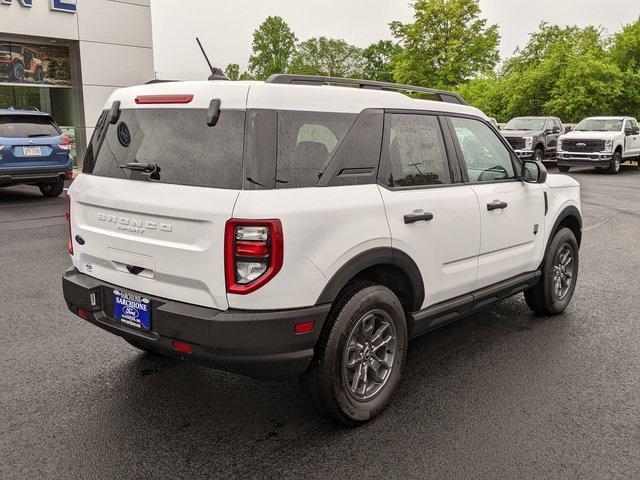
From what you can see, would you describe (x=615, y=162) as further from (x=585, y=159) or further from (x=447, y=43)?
(x=447, y=43)

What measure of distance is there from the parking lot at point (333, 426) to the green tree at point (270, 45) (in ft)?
250

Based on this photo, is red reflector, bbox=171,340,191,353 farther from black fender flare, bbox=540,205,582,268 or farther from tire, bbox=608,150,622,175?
tire, bbox=608,150,622,175

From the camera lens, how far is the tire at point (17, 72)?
18500 mm

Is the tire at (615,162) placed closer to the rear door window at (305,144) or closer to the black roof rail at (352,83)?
the black roof rail at (352,83)

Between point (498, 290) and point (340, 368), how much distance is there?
174cm

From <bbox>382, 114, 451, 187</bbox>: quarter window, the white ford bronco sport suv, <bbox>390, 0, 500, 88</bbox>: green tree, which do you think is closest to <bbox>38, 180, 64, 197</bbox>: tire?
the white ford bronco sport suv

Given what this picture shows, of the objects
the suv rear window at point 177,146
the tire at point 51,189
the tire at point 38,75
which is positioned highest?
the tire at point 38,75

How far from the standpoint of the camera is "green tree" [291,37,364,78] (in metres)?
83.5

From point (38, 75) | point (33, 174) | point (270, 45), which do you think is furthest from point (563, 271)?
point (270, 45)

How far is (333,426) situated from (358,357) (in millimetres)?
412

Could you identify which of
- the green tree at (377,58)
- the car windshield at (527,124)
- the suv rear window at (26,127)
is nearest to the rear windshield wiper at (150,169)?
the suv rear window at (26,127)

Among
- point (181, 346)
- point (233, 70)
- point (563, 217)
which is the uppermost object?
point (233, 70)

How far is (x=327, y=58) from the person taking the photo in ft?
284

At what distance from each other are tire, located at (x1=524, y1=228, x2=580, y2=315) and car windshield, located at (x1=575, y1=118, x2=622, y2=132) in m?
18.5
